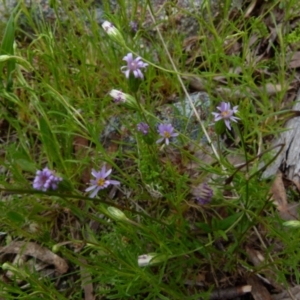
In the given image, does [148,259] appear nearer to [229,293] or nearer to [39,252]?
[229,293]

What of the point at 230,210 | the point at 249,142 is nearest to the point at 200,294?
the point at 230,210

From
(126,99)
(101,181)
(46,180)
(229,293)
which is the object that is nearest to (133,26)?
(126,99)

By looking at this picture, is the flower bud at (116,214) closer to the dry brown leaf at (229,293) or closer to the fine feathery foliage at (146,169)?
the fine feathery foliage at (146,169)

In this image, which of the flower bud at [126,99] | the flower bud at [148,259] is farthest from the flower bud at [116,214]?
the flower bud at [126,99]

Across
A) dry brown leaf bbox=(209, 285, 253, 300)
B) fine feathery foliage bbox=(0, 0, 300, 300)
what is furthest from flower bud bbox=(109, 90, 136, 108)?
dry brown leaf bbox=(209, 285, 253, 300)

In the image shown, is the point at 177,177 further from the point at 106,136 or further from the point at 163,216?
the point at 106,136

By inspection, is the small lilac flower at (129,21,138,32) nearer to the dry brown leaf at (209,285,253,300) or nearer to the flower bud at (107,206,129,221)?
the flower bud at (107,206,129,221)
